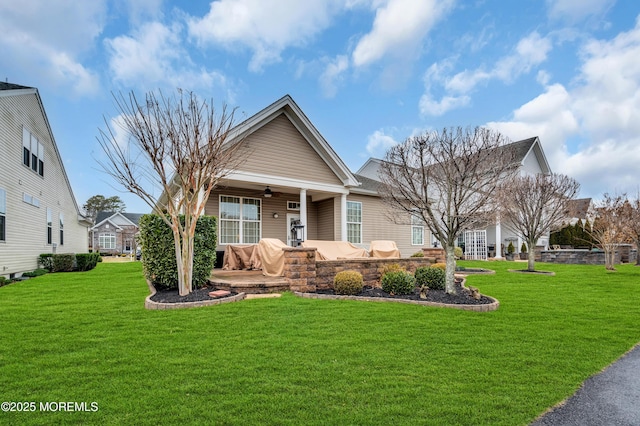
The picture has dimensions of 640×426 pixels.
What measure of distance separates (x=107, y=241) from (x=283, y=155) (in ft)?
127

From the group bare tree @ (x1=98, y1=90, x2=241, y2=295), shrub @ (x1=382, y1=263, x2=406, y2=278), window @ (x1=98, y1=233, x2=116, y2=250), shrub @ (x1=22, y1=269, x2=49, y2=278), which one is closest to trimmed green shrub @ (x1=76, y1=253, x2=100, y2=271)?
shrub @ (x1=22, y1=269, x2=49, y2=278)

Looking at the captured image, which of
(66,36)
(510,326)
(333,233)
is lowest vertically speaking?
(510,326)

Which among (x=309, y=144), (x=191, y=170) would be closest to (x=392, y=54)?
(x=309, y=144)

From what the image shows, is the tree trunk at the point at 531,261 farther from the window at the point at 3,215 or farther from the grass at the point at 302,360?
the window at the point at 3,215

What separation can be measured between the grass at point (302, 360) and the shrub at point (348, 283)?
3.08 ft

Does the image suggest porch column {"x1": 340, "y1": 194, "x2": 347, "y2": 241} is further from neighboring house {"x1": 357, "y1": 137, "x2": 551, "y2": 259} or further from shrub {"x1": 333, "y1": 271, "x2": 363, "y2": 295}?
neighboring house {"x1": 357, "y1": 137, "x2": 551, "y2": 259}

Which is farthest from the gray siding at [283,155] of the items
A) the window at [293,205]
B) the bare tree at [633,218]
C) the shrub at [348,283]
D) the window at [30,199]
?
the bare tree at [633,218]

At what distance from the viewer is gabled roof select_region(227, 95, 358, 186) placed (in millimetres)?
11920

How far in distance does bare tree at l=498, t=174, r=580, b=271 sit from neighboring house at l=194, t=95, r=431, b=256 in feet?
19.2

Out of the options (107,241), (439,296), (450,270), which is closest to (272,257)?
(439,296)

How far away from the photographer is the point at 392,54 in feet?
45.7

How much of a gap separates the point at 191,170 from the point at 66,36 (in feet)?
29.8

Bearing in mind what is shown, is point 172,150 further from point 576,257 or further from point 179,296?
point 576,257

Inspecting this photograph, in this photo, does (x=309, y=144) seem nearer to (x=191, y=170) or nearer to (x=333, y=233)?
(x=333, y=233)
